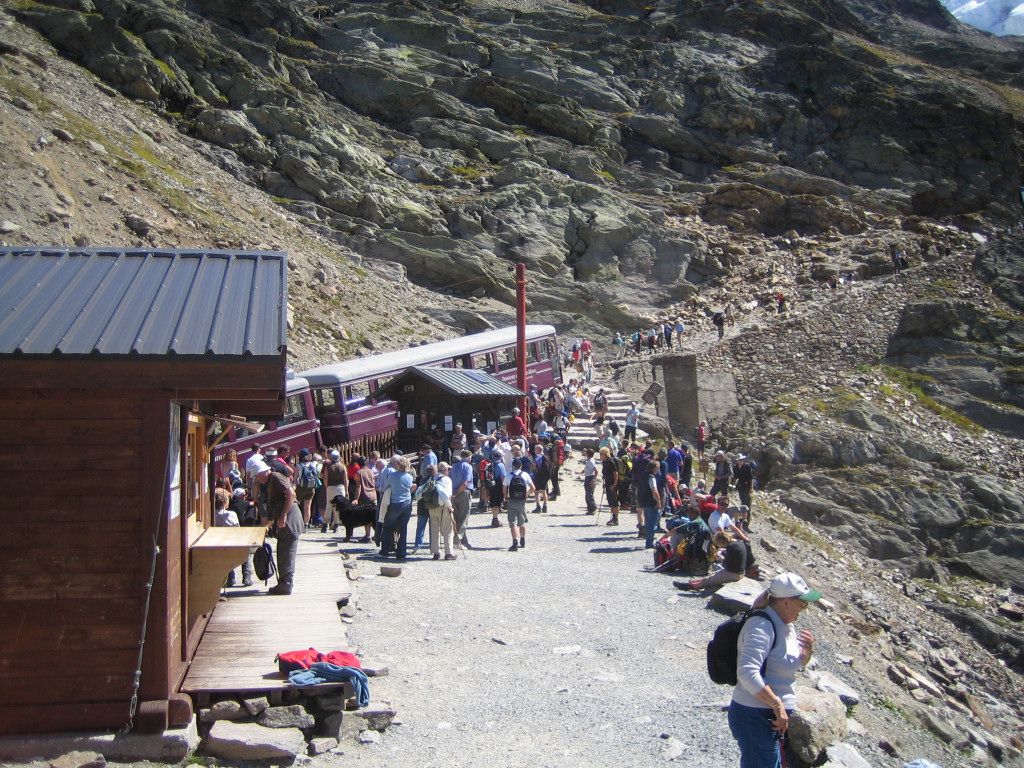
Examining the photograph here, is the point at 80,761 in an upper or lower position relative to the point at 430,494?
lower

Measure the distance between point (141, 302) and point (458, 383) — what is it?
57.6ft

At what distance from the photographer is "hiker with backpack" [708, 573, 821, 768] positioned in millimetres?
5625

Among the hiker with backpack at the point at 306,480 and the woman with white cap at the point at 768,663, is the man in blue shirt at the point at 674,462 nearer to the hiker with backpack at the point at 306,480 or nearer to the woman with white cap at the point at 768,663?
the hiker with backpack at the point at 306,480

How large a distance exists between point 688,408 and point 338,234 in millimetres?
20380

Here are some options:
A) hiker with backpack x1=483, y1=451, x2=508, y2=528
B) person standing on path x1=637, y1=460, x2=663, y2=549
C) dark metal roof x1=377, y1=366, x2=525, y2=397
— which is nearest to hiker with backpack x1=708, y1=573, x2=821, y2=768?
person standing on path x1=637, y1=460, x2=663, y2=549

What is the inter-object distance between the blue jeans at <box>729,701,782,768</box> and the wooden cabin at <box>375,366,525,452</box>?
64.3 ft

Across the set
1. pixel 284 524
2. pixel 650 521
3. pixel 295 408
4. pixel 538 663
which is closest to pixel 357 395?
pixel 295 408

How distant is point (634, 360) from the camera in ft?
137

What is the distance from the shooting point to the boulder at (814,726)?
823cm

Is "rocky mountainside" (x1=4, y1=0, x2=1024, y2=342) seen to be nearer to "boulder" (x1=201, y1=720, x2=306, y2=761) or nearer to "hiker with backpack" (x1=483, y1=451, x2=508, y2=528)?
"hiker with backpack" (x1=483, y1=451, x2=508, y2=528)

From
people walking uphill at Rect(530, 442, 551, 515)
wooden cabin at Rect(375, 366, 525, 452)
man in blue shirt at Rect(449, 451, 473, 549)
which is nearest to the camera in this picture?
man in blue shirt at Rect(449, 451, 473, 549)

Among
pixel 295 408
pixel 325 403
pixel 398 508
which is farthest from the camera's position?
pixel 325 403

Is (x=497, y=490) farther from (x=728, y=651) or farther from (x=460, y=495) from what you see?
(x=728, y=651)

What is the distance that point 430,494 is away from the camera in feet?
50.2
